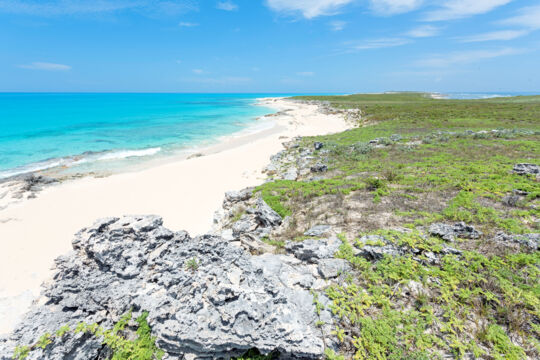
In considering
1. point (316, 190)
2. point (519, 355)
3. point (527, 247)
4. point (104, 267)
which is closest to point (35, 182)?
point (104, 267)

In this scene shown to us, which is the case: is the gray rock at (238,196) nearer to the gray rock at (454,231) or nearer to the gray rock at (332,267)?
the gray rock at (332,267)

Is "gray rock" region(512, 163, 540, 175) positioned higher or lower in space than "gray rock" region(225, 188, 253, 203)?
higher

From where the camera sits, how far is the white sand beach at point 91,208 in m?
8.65

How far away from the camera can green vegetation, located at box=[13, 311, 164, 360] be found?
14.0ft

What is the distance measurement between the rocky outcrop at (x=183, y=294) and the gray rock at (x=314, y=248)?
0.03 m

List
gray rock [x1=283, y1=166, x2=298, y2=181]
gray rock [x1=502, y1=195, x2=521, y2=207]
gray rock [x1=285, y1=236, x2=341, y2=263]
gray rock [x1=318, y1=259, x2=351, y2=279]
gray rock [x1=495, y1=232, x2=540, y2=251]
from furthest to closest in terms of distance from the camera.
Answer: gray rock [x1=283, y1=166, x2=298, y2=181]
gray rock [x1=502, y1=195, x2=521, y2=207]
gray rock [x1=285, y1=236, x2=341, y2=263]
gray rock [x1=495, y1=232, x2=540, y2=251]
gray rock [x1=318, y1=259, x2=351, y2=279]

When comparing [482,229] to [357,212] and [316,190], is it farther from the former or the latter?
[316,190]

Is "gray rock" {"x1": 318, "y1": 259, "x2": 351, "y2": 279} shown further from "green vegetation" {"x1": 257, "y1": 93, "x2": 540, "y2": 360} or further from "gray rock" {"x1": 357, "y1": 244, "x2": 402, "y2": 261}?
"gray rock" {"x1": 357, "y1": 244, "x2": 402, "y2": 261}

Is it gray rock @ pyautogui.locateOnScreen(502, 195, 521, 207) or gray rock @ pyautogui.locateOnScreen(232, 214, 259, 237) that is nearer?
gray rock @ pyautogui.locateOnScreen(502, 195, 521, 207)

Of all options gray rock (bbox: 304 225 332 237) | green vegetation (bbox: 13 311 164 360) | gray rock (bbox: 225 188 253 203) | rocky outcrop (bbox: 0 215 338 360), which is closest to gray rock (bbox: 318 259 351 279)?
rocky outcrop (bbox: 0 215 338 360)

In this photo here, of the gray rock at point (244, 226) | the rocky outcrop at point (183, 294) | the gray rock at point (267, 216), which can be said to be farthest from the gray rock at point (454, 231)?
the gray rock at point (244, 226)

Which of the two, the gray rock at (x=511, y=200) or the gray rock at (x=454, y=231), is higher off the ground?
the gray rock at (x=511, y=200)

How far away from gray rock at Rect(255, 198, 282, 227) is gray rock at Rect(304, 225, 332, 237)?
1623 millimetres

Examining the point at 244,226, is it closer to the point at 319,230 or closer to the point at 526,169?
the point at 319,230
